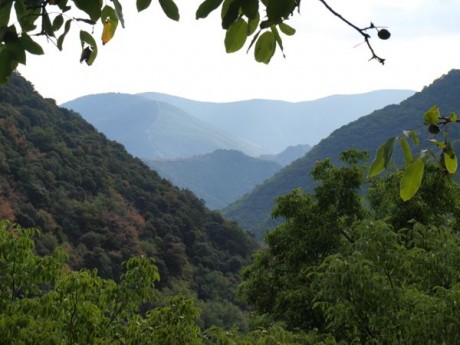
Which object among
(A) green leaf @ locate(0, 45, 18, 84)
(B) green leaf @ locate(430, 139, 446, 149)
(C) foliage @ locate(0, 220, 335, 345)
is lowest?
(C) foliage @ locate(0, 220, 335, 345)

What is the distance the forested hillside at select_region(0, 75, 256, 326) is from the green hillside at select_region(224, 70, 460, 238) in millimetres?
29977

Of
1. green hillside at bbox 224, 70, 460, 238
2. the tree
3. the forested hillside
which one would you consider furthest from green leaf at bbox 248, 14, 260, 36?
green hillside at bbox 224, 70, 460, 238

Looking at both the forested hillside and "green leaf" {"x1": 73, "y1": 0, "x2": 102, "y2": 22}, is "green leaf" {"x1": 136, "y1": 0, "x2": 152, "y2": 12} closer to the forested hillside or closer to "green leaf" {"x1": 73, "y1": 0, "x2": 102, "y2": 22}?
"green leaf" {"x1": 73, "y1": 0, "x2": 102, "y2": 22}

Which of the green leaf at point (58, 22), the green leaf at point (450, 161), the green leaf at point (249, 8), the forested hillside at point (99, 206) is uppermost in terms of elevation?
the green leaf at point (249, 8)

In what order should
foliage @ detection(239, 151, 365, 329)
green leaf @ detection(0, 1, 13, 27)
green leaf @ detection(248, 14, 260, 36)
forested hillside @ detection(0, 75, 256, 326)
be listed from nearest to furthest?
green leaf @ detection(0, 1, 13, 27)
green leaf @ detection(248, 14, 260, 36)
foliage @ detection(239, 151, 365, 329)
forested hillside @ detection(0, 75, 256, 326)

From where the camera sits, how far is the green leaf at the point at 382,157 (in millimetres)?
954

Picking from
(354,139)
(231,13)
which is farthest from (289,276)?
(354,139)

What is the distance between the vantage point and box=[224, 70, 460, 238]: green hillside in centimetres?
6769

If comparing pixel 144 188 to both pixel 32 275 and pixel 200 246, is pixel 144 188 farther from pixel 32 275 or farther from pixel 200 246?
pixel 32 275

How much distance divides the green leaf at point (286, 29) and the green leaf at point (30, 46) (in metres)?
0.54

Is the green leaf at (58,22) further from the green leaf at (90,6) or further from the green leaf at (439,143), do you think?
the green leaf at (439,143)

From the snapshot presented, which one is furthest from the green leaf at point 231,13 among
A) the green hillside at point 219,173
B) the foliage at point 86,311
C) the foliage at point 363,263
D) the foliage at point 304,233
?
the green hillside at point 219,173

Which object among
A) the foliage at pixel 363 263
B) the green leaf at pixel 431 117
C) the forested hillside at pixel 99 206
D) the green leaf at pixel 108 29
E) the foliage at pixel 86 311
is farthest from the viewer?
the forested hillside at pixel 99 206

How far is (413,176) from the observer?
99cm
